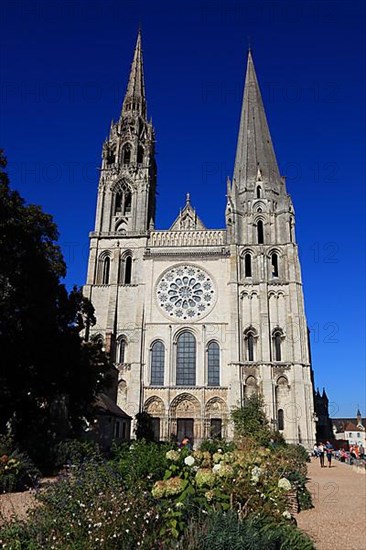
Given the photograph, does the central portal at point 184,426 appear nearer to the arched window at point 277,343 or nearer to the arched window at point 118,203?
the arched window at point 277,343

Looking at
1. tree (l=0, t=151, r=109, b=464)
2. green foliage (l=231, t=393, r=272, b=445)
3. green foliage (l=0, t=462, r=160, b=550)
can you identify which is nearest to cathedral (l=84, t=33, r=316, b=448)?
green foliage (l=231, t=393, r=272, b=445)

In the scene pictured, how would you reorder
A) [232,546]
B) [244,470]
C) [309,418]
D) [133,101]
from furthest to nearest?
1. [133,101]
2. [309,418]
3. [244,470]
4. [232,546]

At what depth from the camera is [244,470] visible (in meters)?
8.50

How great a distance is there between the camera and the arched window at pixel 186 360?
3666cm

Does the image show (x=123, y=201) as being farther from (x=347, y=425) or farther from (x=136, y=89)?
(x=347, y=425)

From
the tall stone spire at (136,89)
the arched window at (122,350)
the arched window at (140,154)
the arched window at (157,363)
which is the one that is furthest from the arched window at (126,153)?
the arched window at (157,363)

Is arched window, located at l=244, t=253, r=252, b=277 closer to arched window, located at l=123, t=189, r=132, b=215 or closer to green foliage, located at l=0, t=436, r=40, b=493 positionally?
arched window, located at l=123, t=189, r=132, b=215

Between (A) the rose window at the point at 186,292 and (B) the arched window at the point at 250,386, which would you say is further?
(A) the rose window at the point at 186,292

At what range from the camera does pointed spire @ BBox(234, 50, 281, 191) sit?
4497cm

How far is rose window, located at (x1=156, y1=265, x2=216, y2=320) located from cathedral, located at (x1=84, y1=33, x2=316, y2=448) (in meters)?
0.09

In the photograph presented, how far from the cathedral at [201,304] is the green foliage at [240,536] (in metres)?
28.0

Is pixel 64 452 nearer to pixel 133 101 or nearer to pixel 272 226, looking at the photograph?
pixel 272 226

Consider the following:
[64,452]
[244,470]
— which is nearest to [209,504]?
[244,470]

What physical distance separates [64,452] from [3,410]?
4.79m
